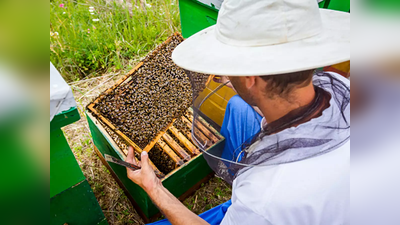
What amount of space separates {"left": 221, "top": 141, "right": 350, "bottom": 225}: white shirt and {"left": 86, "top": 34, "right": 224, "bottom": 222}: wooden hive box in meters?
0.79

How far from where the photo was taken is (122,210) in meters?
2.50

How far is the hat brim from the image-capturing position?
0.90 metres

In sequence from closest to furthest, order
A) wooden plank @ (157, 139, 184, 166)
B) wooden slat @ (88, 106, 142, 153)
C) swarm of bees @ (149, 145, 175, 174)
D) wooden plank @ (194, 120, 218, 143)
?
wooden slat @ (88, 106, 142, 153) < wooden plank @ (194, 120, 218, 143) < wooden plank @ (157, 139, 184, 166) < swarm of bees @ (149, 145, 175, 174)

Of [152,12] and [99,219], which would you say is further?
[152,12]

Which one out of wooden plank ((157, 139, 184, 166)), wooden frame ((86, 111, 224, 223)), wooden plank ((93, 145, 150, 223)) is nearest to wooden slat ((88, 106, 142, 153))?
wooden frame ((86, 111, 224, 223))

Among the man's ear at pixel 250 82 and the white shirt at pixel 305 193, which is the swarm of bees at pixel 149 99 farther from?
the white shirt at pixel 305 193

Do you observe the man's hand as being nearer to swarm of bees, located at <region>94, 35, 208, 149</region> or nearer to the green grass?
swarm of bees, located at <region>94, 35, 208, 149</region>

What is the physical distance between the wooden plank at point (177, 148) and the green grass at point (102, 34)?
7.02 feet

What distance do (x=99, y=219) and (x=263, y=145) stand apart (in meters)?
1.52

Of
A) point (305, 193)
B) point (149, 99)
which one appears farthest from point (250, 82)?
point (149, 99)

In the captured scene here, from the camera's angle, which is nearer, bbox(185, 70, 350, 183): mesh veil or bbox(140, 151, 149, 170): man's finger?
bbox(185, 70, 350, 183): mesh veil

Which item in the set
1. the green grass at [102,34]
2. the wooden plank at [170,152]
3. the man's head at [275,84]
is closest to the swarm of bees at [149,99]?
the wooden plank at [170,152]
